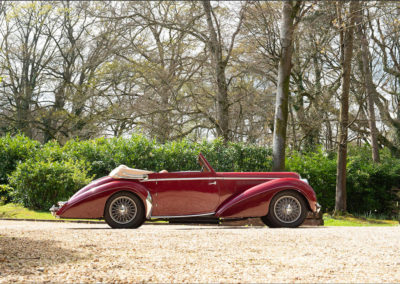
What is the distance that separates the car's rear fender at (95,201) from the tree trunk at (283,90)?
7.29 metres

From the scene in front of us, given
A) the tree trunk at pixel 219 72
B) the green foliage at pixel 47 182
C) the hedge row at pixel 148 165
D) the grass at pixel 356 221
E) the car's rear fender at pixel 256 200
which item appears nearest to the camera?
the car's rear fender at pixel 256 200

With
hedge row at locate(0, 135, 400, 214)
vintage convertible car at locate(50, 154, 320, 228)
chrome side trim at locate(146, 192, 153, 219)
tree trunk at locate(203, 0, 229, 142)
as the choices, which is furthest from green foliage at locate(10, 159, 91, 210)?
tree trunk at locate(203, 0, 229, 142)

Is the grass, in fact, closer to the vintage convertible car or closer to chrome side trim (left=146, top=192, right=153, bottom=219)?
the vintage convertible car

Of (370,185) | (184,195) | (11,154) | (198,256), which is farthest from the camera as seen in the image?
(370,185)

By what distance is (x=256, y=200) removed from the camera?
7.95 metres

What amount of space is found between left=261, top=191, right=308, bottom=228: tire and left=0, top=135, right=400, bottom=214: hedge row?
5554 mm

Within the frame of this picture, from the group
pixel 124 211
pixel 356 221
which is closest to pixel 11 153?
pixel 124 211

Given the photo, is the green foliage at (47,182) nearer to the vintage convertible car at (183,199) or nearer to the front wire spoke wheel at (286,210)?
the vintage convertible car at (183,199)

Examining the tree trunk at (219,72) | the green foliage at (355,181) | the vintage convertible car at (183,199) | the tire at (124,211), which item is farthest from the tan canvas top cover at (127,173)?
the tree trunk at (219,72)

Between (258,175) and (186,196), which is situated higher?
(258,175)

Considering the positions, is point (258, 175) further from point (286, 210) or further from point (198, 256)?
point (198, 256)

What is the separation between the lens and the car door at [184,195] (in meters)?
7.96

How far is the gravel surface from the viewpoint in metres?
4.16

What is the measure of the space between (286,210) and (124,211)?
2.91 meters
